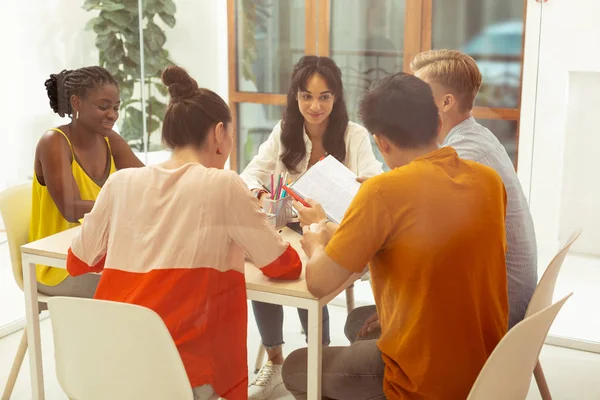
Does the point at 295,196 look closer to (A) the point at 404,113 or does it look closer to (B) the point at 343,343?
(B) the point at 343,343

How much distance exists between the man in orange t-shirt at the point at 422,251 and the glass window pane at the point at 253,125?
489 mm

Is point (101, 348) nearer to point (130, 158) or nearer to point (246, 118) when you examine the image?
point (130, 158)

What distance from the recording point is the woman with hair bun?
1.46 meters

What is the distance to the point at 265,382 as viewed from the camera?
1.96 metres

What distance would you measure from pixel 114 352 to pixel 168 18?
0.91m

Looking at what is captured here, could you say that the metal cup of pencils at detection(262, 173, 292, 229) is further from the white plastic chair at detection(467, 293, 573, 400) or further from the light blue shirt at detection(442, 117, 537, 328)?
the white plastic chair at detection(467, 293, 573, 400)

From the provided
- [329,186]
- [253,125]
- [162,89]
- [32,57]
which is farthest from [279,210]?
[32,57]

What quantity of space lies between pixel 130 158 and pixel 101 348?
0.50 meters

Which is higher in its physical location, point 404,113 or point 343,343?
point 404,113

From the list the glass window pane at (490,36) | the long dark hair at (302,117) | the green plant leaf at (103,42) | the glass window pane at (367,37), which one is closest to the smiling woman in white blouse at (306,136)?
the long dark hair at (302,117)

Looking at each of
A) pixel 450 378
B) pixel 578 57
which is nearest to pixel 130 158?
pixel 450 378

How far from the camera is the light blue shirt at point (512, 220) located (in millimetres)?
1647

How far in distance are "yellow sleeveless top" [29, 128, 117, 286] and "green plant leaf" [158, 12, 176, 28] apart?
13.8 inches

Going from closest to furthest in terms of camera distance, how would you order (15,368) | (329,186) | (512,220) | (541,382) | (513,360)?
(513,360)
(512,220)
(329,186)
(541,382)
(15,368)
